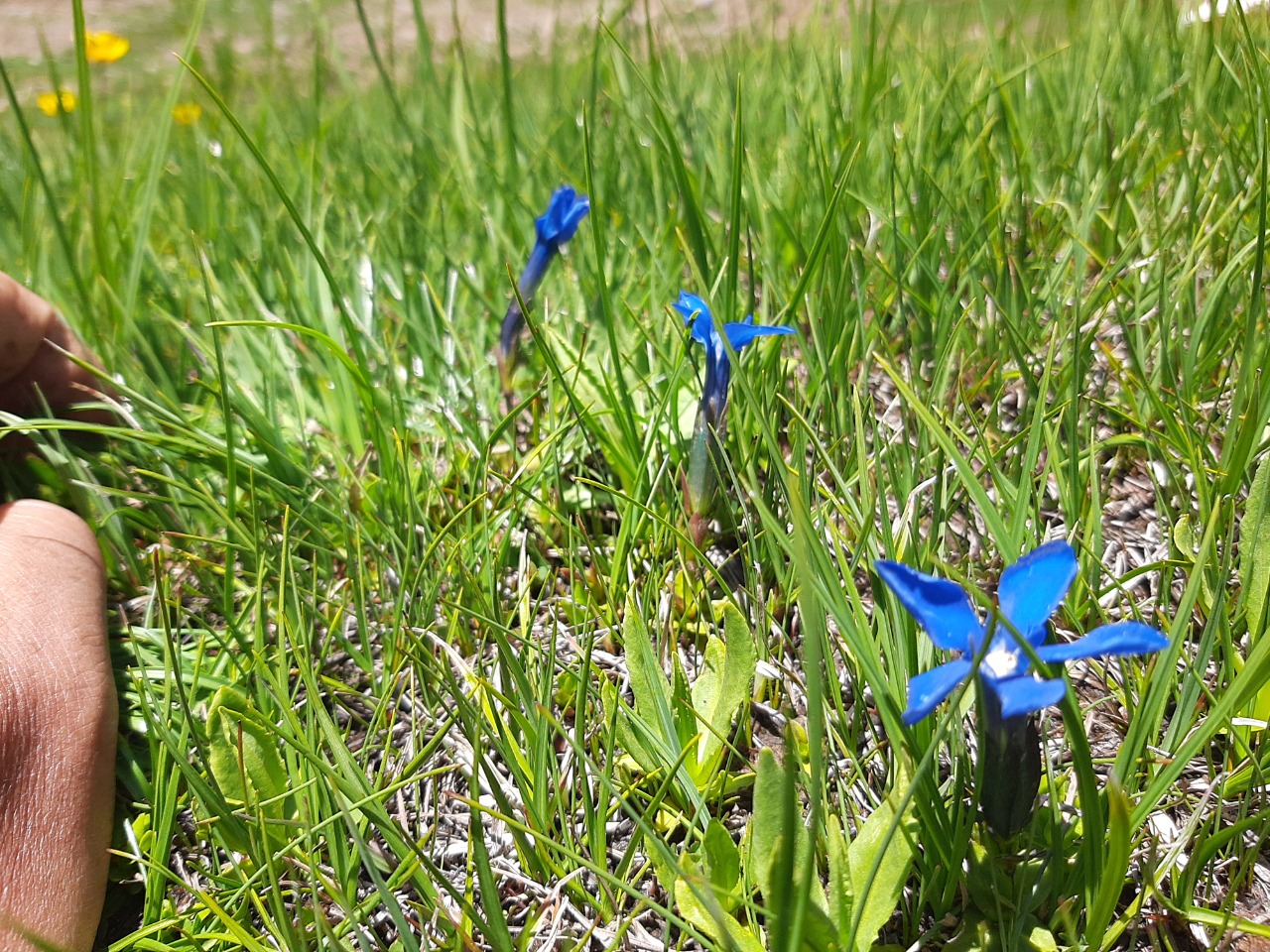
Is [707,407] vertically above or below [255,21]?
below

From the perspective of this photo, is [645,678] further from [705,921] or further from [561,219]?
[561,219]

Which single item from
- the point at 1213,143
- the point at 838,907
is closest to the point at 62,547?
the point at 838,907

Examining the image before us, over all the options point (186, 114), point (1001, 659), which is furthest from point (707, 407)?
point (186, 114)

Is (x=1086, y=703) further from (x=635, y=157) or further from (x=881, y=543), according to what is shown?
(x=635, y=157)

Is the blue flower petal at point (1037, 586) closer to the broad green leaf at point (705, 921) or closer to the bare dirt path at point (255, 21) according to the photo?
the broad green leaf at point (705, 921)

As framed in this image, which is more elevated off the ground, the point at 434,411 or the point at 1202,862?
the point at 434,411

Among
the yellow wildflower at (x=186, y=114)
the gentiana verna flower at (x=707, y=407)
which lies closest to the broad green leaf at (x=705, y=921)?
the gentiana verna flower at (x=707, y=407)

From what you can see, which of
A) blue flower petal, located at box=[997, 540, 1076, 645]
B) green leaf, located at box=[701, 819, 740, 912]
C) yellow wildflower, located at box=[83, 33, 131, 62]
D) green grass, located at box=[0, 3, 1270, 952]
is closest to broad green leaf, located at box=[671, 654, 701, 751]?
green grass, located at box=[0, 3, 1270, 952]
